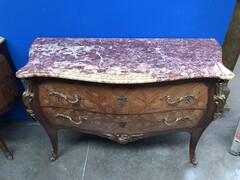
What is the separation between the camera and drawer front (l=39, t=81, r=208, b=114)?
3.10 feet

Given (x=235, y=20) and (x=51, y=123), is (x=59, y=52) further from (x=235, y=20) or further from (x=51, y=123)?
(x=235, y=20)

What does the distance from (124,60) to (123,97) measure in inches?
6.6

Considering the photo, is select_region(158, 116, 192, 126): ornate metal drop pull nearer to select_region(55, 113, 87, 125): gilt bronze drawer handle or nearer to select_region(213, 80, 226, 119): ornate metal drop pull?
select_region(213, 80, 226, 119): ornate metal drop pull

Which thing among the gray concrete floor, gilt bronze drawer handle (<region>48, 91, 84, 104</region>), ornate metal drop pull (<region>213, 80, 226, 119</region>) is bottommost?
the gray concrete floor

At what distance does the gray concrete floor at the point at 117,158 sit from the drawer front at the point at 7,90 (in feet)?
1.20

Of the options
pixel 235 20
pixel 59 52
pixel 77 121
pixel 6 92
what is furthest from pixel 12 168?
pixel 235 20

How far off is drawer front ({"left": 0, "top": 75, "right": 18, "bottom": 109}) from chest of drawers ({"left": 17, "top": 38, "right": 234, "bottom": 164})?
1.19ft

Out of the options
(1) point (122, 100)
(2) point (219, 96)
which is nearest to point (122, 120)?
(1) point (122, 100)

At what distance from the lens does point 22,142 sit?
1.56 meters

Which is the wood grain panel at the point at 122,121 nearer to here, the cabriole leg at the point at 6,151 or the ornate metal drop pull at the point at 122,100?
the ornate metal drop pull at the point at 122,100

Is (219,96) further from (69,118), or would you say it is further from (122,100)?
(69,118)

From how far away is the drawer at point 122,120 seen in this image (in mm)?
1056

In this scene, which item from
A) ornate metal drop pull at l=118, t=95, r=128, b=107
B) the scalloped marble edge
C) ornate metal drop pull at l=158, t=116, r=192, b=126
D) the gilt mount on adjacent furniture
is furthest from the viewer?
the gilt mount on adjacent furniture

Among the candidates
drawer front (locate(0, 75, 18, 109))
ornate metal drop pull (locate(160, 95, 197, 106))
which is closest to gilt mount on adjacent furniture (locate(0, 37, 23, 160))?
drawer front (locate(0, 75, 18, 109))
